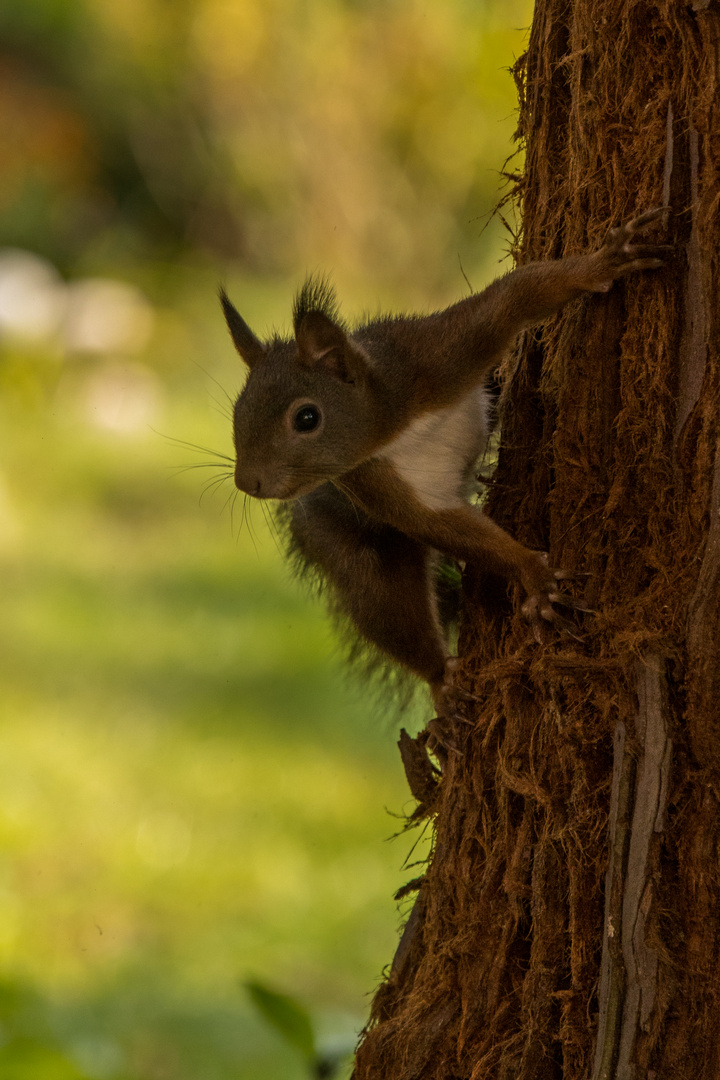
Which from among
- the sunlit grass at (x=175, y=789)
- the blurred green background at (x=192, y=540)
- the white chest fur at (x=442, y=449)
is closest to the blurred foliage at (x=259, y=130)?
the blurred green background at (x=192, y=540)

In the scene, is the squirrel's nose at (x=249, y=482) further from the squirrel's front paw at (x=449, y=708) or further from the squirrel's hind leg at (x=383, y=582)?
the squirrel's front paw at (x=449, y=708)

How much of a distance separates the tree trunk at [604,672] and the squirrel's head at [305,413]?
0.77ft

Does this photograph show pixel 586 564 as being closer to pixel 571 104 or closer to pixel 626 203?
pixel 626 203

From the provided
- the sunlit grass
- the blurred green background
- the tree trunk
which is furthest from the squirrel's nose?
the sunlit grass

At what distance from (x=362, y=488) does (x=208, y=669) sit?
4.95 ft

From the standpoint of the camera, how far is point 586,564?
4.19ft

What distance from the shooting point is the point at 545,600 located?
49.7 inches

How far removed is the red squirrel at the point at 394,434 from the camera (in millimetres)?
1441

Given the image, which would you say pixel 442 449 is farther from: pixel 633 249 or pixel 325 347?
pixel 633 249

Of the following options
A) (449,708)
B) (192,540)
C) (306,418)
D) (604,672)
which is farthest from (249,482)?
(192,540)

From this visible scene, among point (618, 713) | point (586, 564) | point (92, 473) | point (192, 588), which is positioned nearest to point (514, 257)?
point (586, 564)

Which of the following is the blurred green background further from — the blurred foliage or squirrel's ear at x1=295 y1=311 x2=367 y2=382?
squirrel's ear at x1=295 y1=311 x2=367 y2=382

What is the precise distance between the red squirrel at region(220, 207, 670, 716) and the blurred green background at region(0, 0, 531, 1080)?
0.51 feet

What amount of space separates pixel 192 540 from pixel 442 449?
174 cm
